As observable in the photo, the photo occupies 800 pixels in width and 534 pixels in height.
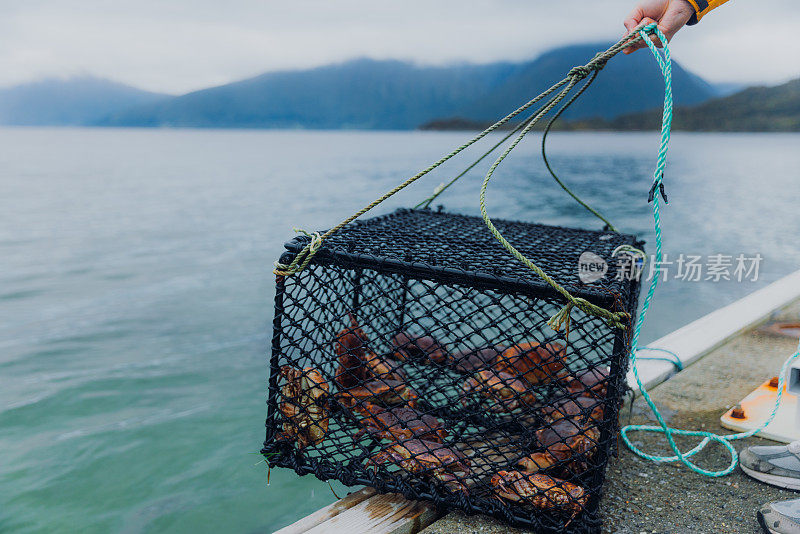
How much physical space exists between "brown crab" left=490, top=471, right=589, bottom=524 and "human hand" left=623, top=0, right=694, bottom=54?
1.31 metres

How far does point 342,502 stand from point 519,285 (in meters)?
0.92

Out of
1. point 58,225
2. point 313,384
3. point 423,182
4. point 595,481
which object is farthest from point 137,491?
point 423,182

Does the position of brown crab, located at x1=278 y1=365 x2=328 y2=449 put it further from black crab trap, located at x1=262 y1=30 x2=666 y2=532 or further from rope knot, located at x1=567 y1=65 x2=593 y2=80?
rope knot, located at x1=567 y1=65 x2=593 y2=80

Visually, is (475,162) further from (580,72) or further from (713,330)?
(713,330)

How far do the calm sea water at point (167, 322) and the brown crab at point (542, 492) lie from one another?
2.04 meters

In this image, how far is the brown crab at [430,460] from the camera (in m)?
1.77

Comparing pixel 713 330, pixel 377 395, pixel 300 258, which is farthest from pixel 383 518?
pixel 713 330

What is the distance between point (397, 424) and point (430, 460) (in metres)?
0.18

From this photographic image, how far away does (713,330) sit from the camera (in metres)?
3.33

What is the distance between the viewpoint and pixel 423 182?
2281 centimetres

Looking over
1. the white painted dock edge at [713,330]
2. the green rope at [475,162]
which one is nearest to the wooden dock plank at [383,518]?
the green rope at [475,162]

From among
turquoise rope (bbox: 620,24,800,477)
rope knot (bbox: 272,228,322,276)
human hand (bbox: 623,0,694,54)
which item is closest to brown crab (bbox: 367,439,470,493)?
rope knot (bbox: 272,228,322,276)

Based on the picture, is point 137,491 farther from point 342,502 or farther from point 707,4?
point 707,4

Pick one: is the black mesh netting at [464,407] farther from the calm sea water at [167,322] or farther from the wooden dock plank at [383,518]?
the calm sea water at [167,322]
